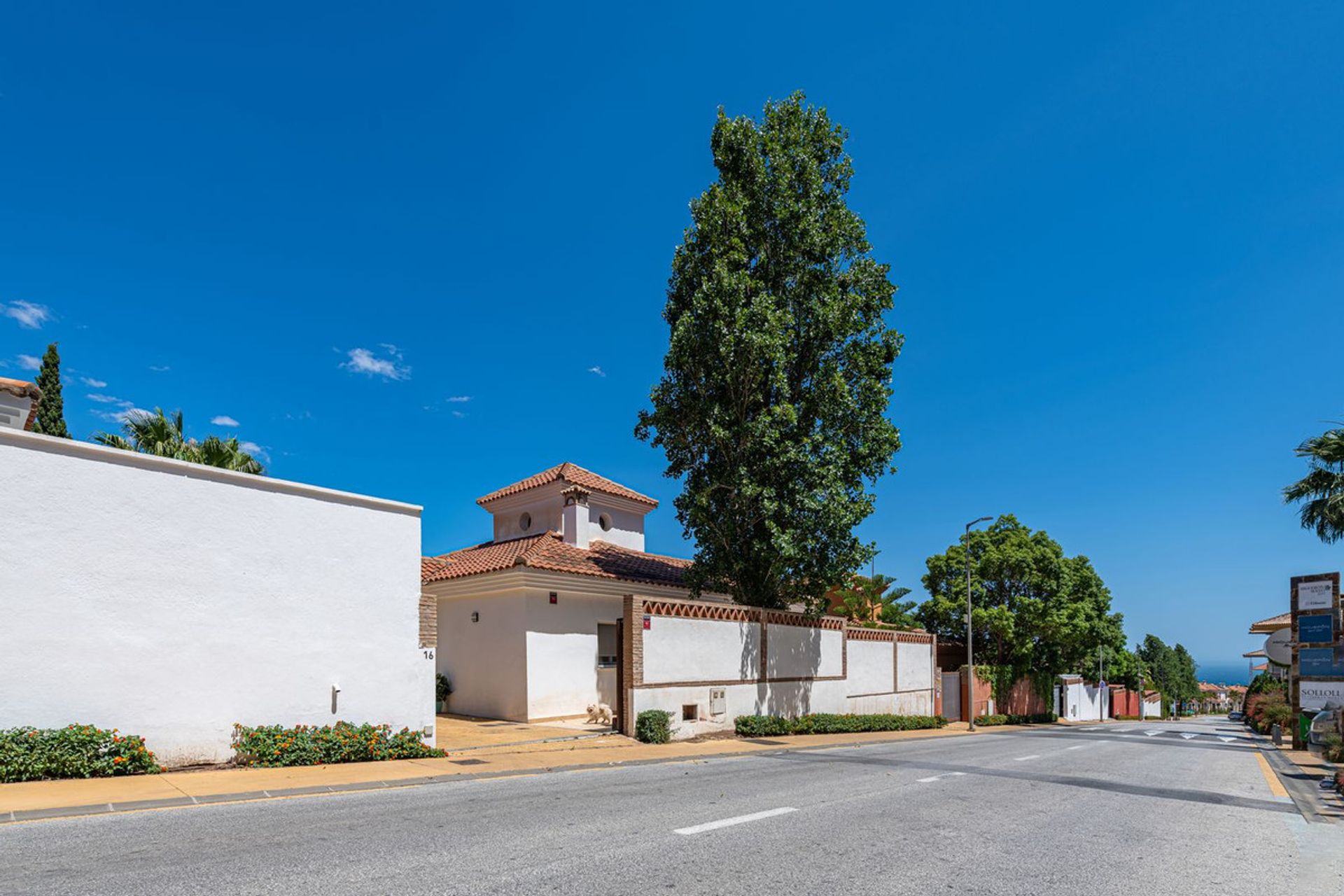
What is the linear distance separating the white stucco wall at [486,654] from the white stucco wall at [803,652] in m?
6.82

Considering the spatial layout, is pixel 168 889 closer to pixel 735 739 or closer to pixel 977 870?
pixel 977 870

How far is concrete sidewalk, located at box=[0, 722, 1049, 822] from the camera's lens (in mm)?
8812

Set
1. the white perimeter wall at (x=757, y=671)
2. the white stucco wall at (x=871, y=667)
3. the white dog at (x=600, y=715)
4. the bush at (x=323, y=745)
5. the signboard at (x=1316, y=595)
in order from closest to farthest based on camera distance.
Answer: the bush at (x=323, y=745), the white perimeter wall at (x=757, y=671), the white dog at (x=600, y=715), the signboard at (x=1316, y=595), the white stucco wall at (x=871, y=667)

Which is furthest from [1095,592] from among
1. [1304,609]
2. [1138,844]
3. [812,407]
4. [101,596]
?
[101,596]

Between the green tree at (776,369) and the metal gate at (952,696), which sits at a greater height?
the green tree at (776,369)

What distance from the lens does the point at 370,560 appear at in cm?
1405

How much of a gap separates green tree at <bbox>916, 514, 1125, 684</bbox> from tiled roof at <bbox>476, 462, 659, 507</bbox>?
71.0 feet

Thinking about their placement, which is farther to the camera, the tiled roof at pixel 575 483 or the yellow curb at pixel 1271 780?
the tiled roof at pixel 575 483

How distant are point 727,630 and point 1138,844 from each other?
13.0 meters

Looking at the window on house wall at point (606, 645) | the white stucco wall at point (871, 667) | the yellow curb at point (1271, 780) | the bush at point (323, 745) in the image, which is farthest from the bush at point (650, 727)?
the yellow curb at point (1271, 780)

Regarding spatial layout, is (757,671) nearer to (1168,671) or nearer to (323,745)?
(323,745)

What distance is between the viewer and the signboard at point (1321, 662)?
22219mm

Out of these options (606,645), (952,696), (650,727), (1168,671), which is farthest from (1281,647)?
(1168,671)

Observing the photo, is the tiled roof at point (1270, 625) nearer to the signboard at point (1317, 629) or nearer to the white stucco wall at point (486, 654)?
the signboard at point (1317, 629)
